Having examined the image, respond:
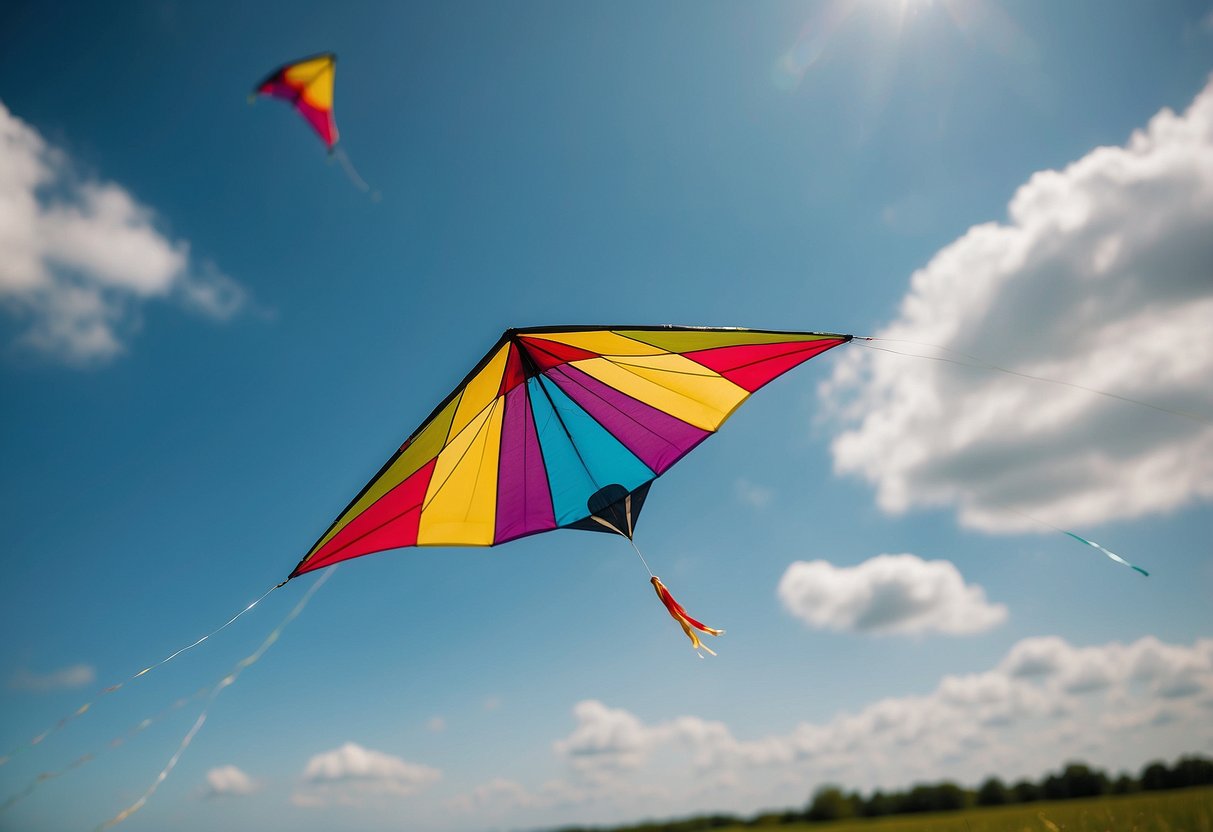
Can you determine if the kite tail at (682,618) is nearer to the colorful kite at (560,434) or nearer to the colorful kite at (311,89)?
the colorful kite at (560,434)

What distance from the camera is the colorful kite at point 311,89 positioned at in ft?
9.88

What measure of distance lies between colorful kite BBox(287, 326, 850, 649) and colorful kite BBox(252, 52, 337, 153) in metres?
2.64

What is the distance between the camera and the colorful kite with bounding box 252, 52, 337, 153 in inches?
119

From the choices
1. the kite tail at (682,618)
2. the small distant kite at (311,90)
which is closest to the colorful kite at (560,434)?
the kite tail at (682,618)

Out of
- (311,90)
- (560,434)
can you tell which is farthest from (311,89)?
(560,434)

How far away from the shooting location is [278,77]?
3.00 m

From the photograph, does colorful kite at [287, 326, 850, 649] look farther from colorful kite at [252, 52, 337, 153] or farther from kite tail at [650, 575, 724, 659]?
colorful kite at [252, 52, 337, 153]

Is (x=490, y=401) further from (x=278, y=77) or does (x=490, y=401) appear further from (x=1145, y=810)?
(x=1145, y=810)

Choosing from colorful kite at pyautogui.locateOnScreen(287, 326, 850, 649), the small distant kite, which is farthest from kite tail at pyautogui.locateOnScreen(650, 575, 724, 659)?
the small distant kite

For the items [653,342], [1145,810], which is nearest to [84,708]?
[653,342]

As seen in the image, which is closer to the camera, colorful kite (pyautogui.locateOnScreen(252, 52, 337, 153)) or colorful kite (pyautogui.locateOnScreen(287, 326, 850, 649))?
colorful kite (pyautogui.locateOnScreen(252, 52, 337, 153))

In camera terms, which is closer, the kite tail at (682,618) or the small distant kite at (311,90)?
the small distant kite at (311,90)

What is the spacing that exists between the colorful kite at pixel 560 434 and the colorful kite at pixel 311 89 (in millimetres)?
2636

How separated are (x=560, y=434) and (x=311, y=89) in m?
4.58
